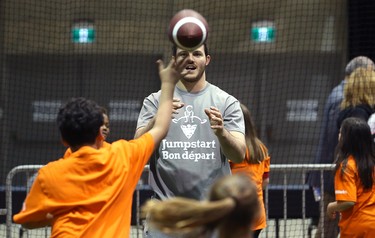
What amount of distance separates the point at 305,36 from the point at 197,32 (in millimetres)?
9474

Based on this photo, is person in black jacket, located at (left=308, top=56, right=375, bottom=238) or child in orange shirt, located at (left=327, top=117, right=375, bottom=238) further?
person in black jacket, located at (left=308, top=56, right=375, bottom=238)

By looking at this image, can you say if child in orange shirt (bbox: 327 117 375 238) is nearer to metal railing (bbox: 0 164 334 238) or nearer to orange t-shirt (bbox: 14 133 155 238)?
metal railing (bbox: 0 164 334 238)

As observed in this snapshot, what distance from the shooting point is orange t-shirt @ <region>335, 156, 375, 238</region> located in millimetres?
7402

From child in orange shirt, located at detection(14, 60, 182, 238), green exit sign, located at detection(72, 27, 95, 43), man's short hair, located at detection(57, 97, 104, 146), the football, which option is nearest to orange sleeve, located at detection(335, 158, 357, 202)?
the football

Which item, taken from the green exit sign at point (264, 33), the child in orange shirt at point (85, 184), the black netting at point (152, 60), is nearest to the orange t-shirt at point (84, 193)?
the child in orange shirt at point (85, 184)

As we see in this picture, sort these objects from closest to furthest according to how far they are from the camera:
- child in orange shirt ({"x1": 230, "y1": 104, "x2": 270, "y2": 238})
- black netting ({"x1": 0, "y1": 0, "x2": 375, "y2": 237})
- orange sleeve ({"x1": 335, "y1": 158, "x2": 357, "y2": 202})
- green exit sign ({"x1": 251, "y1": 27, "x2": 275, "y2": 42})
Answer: orange sleeve ({"x1": 335, "y1": 158, "x2": 357, "y2": 202})
child in orange shirt ({"x1": 230, "y1": 104, "x2": 270, "y2": 238})
black netting ({"x1": 0, "y1": 0, "x2": 375, "y2": 237})
green exit sign ({"x1": 251, "y1": 27, "x2": 275, "y2": 42})

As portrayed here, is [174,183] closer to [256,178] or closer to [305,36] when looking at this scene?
[256,178]

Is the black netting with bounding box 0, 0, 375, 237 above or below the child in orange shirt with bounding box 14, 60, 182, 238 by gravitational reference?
above

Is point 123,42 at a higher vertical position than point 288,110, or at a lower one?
higher

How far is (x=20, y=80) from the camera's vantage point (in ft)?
49.1

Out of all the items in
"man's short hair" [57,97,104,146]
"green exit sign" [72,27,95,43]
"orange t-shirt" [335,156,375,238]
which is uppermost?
"green exit sign" [72,27,95,43]

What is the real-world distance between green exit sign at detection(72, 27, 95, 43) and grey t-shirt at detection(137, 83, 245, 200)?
27.9 ft

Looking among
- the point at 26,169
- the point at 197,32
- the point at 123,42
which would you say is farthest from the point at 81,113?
the point at 123,42

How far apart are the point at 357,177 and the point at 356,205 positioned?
22 centimetres
